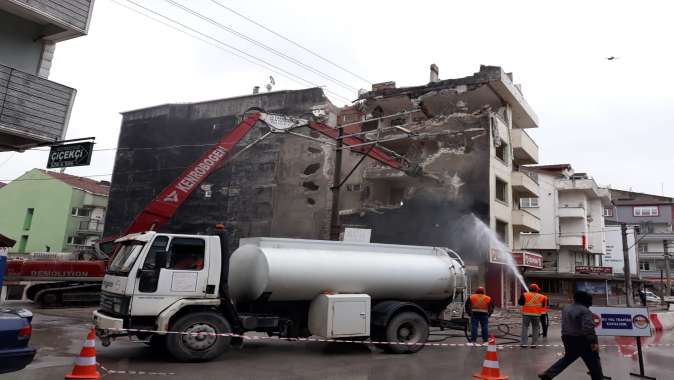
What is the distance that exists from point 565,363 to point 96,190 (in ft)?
178

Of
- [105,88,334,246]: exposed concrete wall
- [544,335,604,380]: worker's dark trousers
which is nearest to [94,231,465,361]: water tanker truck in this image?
[544,335,604,380]: worker's dark trousers

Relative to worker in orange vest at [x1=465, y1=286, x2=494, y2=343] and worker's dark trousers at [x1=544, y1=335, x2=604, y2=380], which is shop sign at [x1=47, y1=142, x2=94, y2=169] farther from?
worker's dark trousers at [x1=544, y1=335, x2=604, y2=380]

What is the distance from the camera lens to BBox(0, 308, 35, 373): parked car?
585cm

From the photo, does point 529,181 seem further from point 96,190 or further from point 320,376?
point 96,190

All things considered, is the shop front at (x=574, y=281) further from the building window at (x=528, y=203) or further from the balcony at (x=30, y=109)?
the balcony at (x=30, y=109)

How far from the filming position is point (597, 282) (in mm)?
41938

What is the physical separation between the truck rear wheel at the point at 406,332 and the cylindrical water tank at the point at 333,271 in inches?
21.3

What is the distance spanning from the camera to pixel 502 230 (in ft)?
101

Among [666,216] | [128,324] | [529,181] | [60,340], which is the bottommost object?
[60,340]

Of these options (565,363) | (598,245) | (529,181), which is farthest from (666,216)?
(565,363)

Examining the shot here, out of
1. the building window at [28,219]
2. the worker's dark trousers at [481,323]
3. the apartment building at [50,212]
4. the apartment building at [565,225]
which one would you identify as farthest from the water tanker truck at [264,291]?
the building window at [28,219]

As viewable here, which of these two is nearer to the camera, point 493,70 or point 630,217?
point 493,70

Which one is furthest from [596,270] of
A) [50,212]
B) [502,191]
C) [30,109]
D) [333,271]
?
[50,212]

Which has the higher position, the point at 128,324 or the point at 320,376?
the point at 128,324
